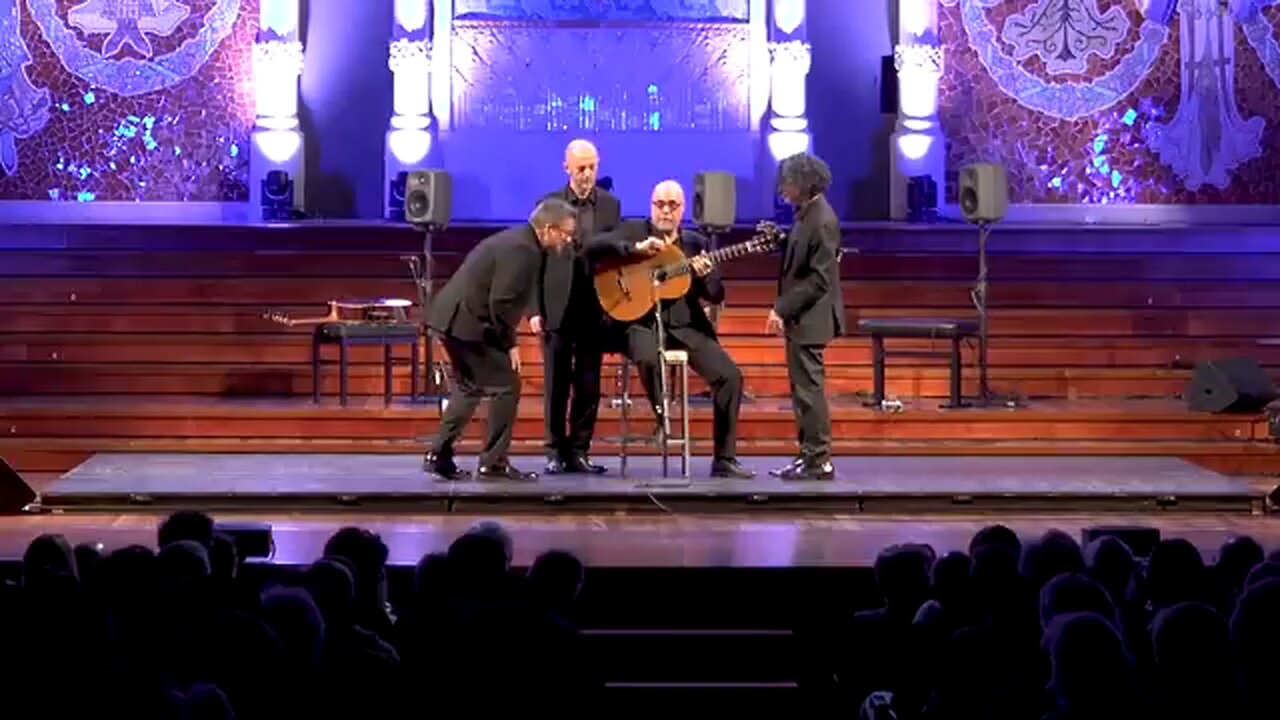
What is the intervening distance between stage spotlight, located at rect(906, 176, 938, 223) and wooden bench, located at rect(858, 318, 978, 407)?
10.4 feet

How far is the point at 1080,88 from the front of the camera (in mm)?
15328

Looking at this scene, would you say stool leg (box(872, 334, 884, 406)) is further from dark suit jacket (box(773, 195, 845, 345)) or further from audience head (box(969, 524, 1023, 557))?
audience head (box(969, 524, 1023, 557))

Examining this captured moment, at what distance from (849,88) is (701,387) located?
424 centimetres

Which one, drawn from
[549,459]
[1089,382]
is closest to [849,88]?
[1089,382]

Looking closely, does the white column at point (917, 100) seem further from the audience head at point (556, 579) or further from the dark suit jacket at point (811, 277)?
the audience head at point (556, 579)

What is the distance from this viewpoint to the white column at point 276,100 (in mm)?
14844

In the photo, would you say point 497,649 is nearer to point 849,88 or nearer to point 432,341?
point 432,341

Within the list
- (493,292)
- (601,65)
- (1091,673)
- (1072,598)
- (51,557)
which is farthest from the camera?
(601,65)

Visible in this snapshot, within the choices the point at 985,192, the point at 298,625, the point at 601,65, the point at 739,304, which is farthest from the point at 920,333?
the point at 298,625

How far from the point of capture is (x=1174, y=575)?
4.95 m

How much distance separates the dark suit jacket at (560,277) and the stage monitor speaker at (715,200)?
1.17m

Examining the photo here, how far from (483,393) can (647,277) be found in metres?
0.94

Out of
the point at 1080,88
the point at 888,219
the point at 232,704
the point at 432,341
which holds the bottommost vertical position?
the point at 232,704

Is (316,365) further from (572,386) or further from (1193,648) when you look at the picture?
(1193,648)
